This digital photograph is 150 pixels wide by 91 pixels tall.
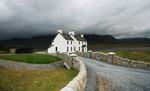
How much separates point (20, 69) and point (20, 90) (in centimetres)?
1068

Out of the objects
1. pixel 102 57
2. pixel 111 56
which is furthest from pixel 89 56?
pixel 111 56

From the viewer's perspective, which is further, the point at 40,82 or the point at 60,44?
the point at 60,44

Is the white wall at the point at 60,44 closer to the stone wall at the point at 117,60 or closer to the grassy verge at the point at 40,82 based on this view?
the stone wall at the point at 117,60

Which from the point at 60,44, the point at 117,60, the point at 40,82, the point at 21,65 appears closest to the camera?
the point at 40,82

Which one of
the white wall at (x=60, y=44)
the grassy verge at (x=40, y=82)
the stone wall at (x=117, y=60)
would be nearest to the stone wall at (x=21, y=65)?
the grassy verge at (x=40, y=82)

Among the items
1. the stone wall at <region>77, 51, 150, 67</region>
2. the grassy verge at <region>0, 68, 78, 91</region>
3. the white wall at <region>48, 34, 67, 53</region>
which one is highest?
the white wall at <region>48, 34, 67, 53</region>

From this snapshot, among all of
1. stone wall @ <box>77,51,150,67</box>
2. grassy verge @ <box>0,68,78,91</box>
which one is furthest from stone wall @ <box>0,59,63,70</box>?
stone wall @ <box>77,51,150,67</box>

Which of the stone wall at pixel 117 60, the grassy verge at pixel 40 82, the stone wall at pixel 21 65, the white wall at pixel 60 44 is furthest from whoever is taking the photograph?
the white wall at pixel 60 44

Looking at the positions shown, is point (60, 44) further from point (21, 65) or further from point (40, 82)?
point (40, 82)

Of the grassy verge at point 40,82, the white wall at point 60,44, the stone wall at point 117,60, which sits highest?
the white wall at point 60,44

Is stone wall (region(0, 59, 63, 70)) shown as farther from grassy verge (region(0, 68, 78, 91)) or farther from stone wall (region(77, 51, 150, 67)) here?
stone wall (region(77, 51, 150, 67))

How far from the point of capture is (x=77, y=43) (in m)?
41.6

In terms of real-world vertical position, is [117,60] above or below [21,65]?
above

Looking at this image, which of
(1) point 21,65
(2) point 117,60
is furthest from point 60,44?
(2) point 117,60
